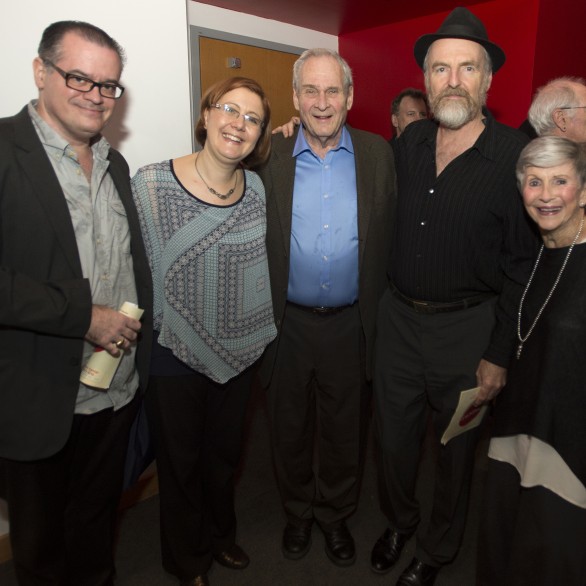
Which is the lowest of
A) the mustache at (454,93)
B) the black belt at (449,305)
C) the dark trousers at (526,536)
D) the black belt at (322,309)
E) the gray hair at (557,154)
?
the dark trousers at (526,536)

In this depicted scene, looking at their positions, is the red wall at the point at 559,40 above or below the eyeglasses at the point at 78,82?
above

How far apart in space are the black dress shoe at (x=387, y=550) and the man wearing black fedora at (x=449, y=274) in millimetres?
97

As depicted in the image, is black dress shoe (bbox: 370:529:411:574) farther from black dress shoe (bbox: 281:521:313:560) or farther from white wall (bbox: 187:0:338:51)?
white wall (bbox: 187:0:338:51)

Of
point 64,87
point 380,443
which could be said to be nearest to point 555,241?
point 380,443

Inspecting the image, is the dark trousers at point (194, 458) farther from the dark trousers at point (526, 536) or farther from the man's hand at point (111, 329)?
the dark trousers at point (526, 536)

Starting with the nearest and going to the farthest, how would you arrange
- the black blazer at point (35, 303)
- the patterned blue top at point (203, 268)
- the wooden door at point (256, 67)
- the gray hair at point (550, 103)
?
the black blazer at point (35, 303), the patterned blue top at point (203, 268), the gray hair at point (550, 103), the wooden door at point (256, 67)

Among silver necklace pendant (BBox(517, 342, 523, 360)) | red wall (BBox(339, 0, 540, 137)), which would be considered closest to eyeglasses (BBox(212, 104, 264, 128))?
silver necklace pendant (BBox(517, 342, 523, 360))

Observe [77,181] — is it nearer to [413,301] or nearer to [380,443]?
[413,301]

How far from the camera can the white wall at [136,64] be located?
70.8 inches

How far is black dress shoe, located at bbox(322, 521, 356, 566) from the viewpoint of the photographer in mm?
2197

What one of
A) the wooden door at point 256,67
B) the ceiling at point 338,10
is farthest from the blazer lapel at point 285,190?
the ceiling at point 338,10

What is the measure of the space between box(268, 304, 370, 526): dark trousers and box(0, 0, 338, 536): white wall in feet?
3.10

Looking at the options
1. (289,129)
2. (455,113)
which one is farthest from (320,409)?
(455,113)

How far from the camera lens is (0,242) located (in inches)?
53.1
